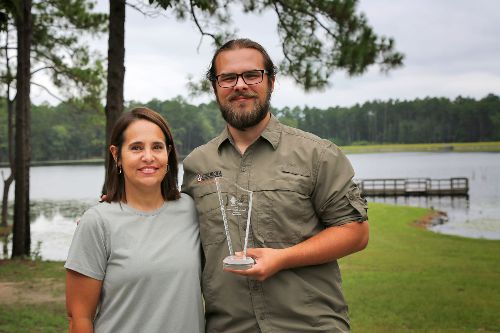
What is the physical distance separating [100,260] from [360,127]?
76.5 metres

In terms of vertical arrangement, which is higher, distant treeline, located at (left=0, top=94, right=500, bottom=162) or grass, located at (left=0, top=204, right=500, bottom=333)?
distant treeline, located at (left=0, top=94, right=500, bottom=162)

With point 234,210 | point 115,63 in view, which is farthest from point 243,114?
point 115,63

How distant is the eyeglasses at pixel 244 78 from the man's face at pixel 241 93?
1cm

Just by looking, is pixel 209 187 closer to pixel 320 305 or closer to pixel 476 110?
pixel 320 305

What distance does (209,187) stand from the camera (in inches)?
88.4

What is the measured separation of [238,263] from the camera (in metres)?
1.79

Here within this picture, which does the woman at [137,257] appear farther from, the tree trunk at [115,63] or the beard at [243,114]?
the tree trunk at [115,63]

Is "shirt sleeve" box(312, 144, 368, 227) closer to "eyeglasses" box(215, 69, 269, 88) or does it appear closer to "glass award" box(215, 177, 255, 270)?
"glass award" box(215, 177, 255, 270)

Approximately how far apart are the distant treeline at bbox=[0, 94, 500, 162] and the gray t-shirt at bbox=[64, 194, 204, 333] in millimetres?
61537

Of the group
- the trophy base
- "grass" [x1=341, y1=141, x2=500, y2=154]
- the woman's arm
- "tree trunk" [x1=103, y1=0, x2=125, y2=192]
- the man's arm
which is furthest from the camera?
"grass" [x1=341, y1=141, x2=500, y2=154]

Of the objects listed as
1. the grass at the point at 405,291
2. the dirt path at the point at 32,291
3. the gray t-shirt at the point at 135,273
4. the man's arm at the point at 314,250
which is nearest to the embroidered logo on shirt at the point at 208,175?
the gray t-shirt at the point at 135,273

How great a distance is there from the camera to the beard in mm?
2199

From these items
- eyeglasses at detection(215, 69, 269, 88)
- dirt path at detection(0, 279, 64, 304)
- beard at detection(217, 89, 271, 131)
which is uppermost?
eyeglasses at detection(215, 69, 269, 88)

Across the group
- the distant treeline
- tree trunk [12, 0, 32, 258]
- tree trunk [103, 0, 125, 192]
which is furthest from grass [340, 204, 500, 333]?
the distant treeline
